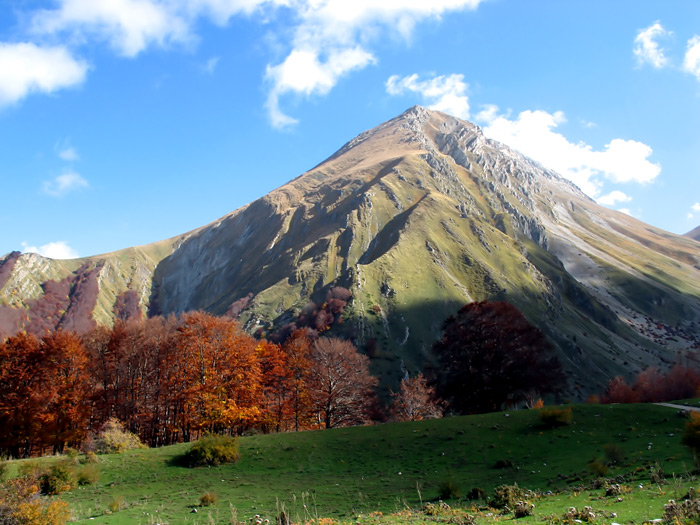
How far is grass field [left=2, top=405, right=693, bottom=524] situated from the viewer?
55.8 feet

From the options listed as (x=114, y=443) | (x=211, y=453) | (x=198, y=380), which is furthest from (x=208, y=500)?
(x=198, y=380)

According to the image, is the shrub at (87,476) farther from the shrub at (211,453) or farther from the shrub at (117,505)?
the shrub at (117,505)

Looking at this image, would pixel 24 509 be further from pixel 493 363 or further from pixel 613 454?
pixel 493 363

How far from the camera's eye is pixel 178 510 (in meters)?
19.2

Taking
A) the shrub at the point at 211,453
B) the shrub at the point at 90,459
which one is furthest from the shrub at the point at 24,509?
the shrub at the point at 90,459

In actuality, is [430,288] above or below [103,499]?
above

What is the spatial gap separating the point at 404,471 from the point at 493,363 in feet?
77.8

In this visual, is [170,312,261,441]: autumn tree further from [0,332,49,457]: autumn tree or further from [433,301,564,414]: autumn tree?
[433,301,564,414]: autumn tree

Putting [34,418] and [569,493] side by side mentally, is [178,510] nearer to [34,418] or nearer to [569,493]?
[569,493]

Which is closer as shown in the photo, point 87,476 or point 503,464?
point 503,464

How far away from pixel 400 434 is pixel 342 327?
10069 cm

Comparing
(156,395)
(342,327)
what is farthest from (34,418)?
(342,327)

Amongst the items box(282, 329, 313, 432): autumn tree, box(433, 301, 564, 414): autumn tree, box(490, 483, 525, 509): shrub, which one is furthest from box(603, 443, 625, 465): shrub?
box(282, 329, 313, 432): autumn tree

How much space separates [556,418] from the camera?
2964 centimetres
